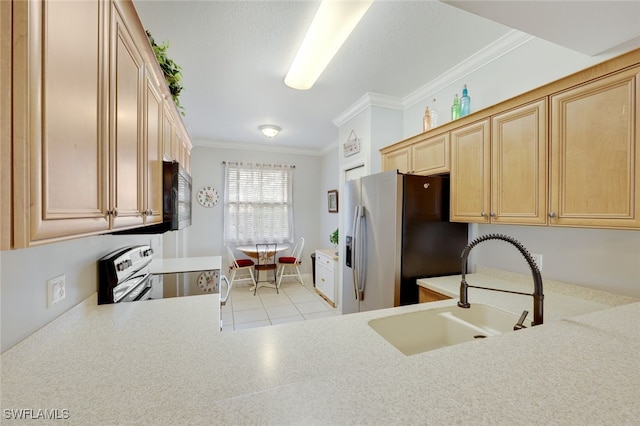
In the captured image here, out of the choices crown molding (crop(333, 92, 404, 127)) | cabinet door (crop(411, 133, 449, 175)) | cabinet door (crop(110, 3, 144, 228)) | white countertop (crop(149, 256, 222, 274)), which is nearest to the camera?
cabinet door (crop(110, 3, 144, 228))

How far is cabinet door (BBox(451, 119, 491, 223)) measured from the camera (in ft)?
5.91

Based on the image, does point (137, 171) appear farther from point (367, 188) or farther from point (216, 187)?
point (216, 187)

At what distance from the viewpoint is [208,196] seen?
15.7 feet

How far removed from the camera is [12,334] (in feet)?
2.97

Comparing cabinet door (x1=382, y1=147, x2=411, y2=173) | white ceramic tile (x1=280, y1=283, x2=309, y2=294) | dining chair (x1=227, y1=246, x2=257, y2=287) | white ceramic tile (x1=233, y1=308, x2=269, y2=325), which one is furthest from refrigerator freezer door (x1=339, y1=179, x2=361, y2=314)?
dining chair (x1=227, y1=246, x2=257, y2=287)

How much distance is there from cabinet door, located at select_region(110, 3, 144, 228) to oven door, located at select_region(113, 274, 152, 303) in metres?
0.65

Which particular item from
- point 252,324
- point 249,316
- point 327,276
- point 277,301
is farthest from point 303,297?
point 252,324

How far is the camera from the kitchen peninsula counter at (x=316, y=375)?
1.69 ft

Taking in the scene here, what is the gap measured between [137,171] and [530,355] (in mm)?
1560

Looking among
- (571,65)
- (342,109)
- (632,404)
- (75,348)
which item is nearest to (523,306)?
(632,404)

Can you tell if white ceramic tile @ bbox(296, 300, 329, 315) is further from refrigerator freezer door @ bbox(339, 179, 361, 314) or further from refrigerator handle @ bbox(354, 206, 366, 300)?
refrigerator handle @ bbox(354, 206, 366, 300)

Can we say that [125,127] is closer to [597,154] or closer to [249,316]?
[597,154]

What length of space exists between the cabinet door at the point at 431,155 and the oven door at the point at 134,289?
2325 millimetres

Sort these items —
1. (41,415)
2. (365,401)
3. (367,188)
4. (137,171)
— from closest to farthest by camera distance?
(365,401), (41,415), (137,171), (367,188)
